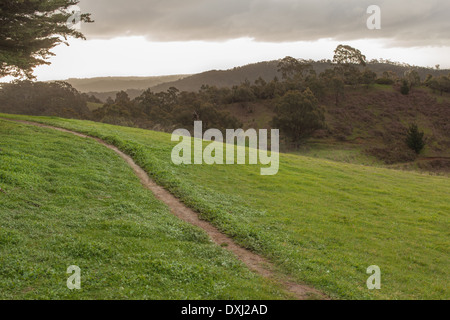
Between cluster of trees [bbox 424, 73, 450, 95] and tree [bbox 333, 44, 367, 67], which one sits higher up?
tree [bbox 333, 44, 367, 67]

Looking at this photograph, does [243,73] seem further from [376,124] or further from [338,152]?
[338,152]

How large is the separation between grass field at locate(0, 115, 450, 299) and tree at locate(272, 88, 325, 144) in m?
43.3

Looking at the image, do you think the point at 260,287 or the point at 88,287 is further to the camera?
the point at 260,287

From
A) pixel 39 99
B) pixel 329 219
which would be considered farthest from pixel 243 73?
pixel 329 219

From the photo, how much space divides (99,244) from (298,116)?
65.9 m

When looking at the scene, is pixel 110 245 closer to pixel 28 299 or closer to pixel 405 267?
pixel 28 299

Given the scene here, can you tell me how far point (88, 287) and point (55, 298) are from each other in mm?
680

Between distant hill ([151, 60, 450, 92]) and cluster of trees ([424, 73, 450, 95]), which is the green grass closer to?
cluster of trees ([424, 73, 450, 95])

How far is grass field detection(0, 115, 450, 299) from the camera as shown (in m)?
10.8

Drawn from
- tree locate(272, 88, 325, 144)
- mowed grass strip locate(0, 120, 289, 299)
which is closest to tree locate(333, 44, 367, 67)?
tree locate(272, 88, 325, 144)

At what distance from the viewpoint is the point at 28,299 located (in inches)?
276

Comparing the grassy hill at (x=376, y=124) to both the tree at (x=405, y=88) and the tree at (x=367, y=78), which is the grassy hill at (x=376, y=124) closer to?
the tree at (x=405, y=88)
